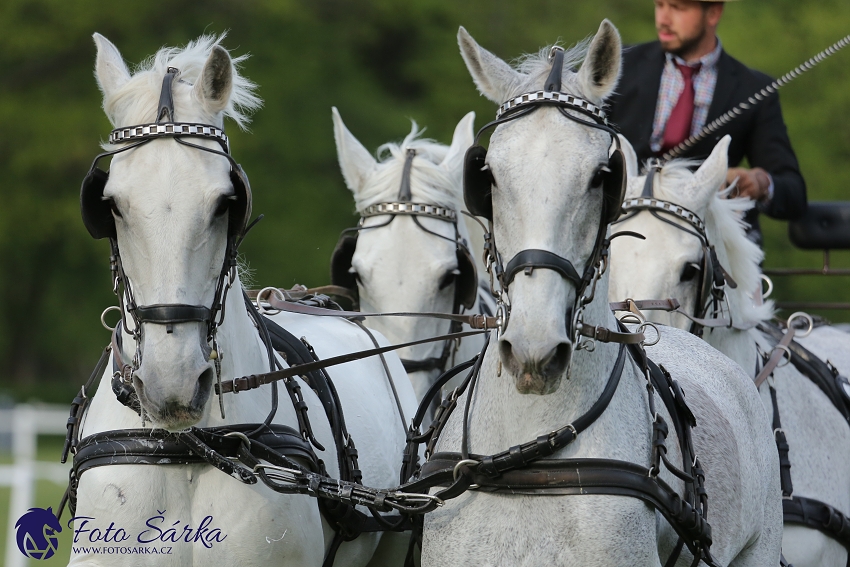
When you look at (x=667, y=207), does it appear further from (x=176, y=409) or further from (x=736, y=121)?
(x=176, y=409)

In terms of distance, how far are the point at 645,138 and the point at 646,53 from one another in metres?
0.58

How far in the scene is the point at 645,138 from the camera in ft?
20.6

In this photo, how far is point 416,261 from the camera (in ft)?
18.0

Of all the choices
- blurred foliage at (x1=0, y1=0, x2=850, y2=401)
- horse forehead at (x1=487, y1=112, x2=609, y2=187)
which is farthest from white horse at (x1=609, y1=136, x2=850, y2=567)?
blurred foliage at (x1=0, y1=0, x2=850, y2=401)

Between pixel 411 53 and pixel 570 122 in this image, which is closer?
pixel 570 122

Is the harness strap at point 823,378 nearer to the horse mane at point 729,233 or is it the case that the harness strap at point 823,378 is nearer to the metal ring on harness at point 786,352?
the metal ring on harness at point 786,352

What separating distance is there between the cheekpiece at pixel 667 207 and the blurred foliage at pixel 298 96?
1277cm

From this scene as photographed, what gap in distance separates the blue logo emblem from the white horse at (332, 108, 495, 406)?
6.55ft

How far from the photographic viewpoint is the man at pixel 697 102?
6.27m

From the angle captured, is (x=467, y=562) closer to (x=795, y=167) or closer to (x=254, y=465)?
(x=254, y=465)

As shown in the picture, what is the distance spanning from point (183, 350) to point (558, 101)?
125 cm

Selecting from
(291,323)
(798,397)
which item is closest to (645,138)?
(798,397)

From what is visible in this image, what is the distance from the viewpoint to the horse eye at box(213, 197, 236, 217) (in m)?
3.26

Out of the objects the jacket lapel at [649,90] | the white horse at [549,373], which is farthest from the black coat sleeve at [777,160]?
the white horse at [549,373]
